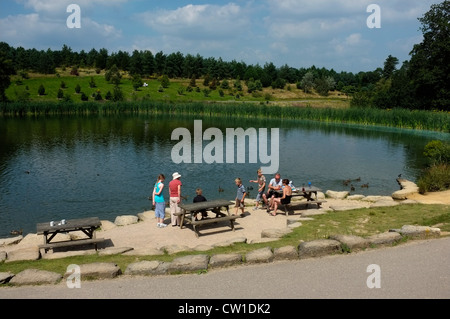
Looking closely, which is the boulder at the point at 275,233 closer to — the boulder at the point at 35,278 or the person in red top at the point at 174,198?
the person in red top at the point at 174,198

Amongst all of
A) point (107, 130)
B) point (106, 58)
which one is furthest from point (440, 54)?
point (106, 58)

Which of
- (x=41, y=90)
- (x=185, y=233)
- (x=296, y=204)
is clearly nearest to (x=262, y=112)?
(x=41, y=90)

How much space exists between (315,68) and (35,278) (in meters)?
166

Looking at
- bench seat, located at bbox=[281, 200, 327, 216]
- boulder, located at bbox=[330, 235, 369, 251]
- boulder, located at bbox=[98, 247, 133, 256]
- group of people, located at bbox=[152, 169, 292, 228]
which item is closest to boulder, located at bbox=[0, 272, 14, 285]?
boulder, located at bbox=[98, 247, 133, 256]

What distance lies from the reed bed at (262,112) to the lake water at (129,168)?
3.87 metres

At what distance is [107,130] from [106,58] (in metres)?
92.8

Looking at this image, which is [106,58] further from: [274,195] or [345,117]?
[274,195]

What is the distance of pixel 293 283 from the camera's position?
8016mm

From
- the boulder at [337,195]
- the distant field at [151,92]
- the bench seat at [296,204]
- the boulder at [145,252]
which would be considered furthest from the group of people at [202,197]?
the distant field at [151,92]

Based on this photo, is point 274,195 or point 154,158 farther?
point 154,158

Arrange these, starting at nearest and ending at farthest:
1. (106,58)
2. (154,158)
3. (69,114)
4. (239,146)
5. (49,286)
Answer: (49,286)
(154,158)
(239,146)
(69,114)
(106,58)

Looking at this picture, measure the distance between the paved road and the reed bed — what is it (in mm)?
45435

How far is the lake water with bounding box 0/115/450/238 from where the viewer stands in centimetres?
1942

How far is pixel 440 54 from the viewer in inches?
2559
